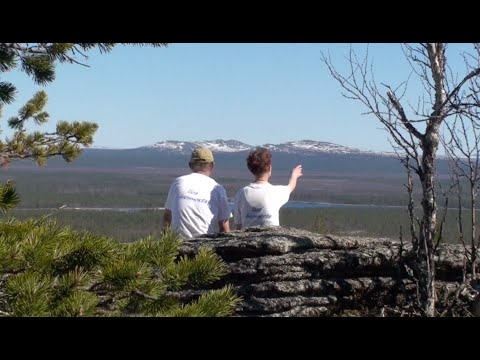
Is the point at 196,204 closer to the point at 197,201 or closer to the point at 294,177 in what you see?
the point at 197,201

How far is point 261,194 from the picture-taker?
236 inches

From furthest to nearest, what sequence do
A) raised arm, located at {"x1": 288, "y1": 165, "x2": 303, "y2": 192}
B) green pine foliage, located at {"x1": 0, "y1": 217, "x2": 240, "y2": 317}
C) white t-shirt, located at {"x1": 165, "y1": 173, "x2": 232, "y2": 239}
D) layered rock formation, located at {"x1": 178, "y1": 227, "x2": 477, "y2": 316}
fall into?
raised arm, located at {"x1": 288, "y1": 165, "x2": 303, "y2": 192}
white t-shirt, located at {"x1": 165, "y1": 173, "x2": 232, "y2": 239}
layered rock formation, located at {"x1": 178, "y1": 227, "x2": 477, "y2": 316}
green pine foliage, located at {"x1": 0, "y1": 217, "x2": 240, "y2": 317}

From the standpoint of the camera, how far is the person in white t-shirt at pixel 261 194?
5.96 metres

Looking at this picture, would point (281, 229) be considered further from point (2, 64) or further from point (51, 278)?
point (51, 278)

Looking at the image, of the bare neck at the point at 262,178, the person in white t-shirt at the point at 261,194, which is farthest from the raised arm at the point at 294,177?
the bare neck at the point at 262,178

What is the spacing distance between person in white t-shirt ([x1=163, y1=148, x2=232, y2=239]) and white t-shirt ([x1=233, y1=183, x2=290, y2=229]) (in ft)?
0.58

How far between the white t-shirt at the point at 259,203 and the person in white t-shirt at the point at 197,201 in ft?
0.58

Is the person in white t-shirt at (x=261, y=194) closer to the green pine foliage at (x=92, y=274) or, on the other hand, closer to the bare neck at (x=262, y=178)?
the bare neck at (x=262, y=178)

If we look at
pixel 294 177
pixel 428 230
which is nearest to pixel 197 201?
pixel 294 177

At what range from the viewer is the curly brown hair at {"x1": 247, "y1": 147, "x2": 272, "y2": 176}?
594 cm

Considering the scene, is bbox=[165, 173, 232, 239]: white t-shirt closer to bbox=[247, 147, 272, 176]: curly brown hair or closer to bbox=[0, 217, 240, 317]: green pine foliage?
bbox=[247, 147, 272, 176]: curly brown hair

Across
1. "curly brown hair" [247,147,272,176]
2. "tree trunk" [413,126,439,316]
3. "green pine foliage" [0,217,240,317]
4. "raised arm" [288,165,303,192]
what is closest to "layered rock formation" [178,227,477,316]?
"tree trunk" [413,126,439,316]
